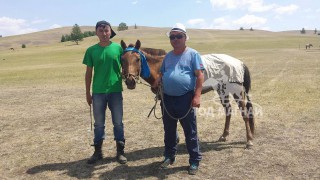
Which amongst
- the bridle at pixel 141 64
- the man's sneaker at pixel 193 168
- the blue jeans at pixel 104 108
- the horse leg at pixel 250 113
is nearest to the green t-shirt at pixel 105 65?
the blue jeans at pixel 104 108

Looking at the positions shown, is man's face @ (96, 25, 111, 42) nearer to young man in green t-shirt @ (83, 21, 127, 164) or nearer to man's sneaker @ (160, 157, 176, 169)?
young man in green t-shirt @ (83, 21, 127, 164)

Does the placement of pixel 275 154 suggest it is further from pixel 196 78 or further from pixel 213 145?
pixel 196 78

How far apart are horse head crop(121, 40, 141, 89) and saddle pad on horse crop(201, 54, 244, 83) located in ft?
5.82

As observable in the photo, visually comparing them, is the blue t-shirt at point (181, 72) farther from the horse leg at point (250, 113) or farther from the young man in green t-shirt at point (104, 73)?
the horse leg at point (250, 113)

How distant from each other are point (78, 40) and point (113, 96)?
99537mm

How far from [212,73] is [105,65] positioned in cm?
247

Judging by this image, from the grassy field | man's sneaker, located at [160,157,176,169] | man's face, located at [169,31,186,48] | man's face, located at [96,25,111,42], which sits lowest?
the grassy field

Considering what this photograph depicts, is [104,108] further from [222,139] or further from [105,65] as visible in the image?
[222,139]

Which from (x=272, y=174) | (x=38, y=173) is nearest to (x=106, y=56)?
(x=38, y=173)

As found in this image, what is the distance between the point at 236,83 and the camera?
7.36 metres

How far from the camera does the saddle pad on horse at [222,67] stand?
23.4ft

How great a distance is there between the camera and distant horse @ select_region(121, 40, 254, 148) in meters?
5.91

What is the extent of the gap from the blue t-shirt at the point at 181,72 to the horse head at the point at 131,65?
1.97 feet

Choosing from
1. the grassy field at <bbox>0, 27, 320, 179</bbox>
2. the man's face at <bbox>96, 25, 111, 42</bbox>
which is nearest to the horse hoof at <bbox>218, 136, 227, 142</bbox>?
the grassy field at <bbox>0, 27, 320, 179</bbox>
